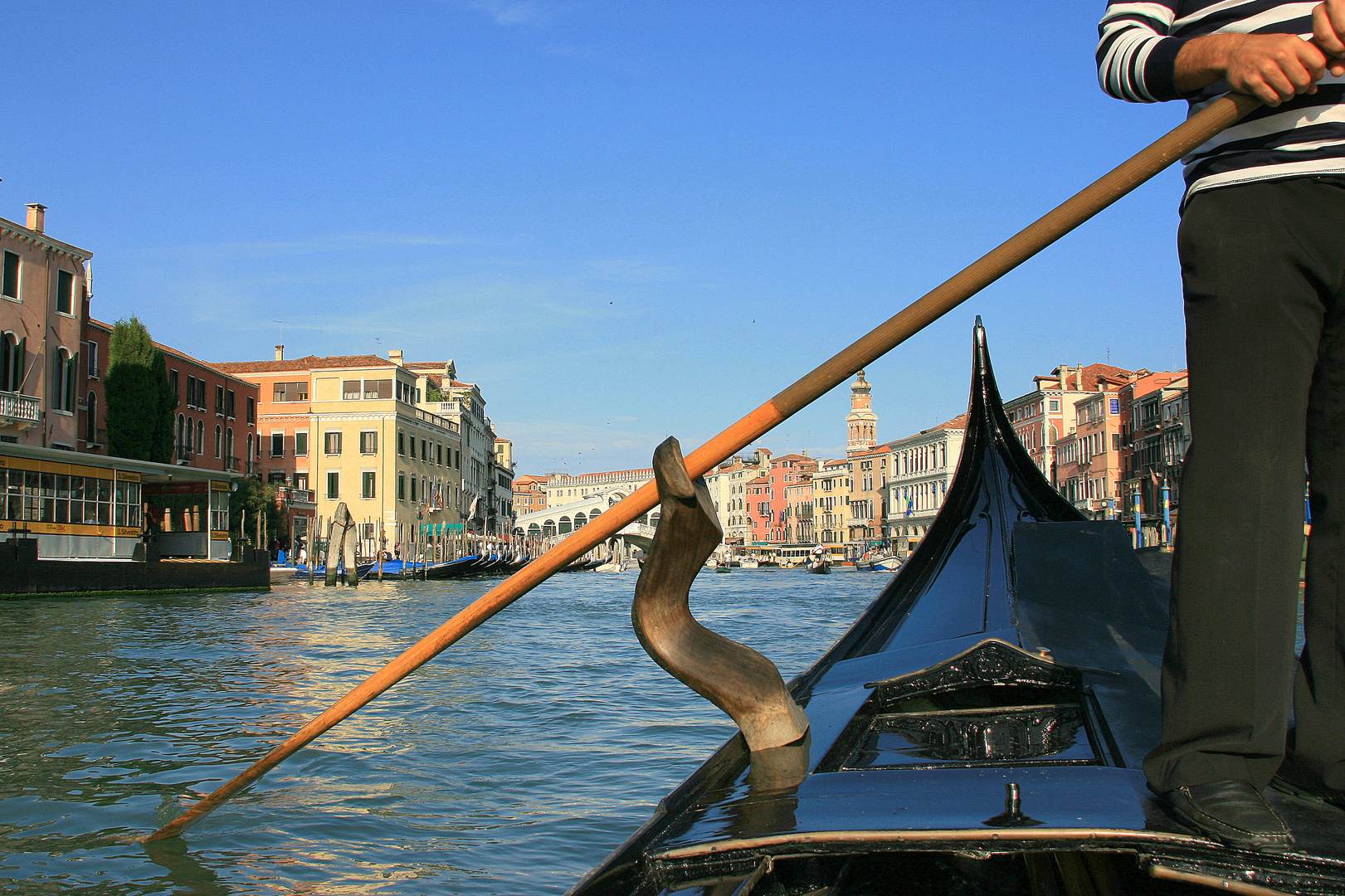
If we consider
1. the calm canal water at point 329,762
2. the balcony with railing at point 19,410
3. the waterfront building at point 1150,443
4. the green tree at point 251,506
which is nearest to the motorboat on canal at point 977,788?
the calm canal water at point 329,762

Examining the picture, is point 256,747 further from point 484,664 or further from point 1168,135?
point 1168,135

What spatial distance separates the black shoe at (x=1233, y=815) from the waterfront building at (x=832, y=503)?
56.4m

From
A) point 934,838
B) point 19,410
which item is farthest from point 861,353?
point 19,410

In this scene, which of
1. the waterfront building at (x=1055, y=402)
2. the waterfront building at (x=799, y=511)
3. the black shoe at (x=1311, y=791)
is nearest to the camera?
the black shoe at (x=1311, y=791)

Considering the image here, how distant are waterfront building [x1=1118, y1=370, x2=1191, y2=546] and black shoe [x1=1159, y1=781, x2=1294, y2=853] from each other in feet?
81.2

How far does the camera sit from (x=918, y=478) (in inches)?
1945

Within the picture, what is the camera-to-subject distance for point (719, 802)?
976 millimetres

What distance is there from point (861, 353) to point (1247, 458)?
0.38m

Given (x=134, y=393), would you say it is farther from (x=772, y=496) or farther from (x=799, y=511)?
(x=772, y=496)

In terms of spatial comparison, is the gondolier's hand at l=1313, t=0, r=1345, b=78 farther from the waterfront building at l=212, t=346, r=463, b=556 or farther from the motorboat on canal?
the waterfront building at l=212, t=346, r=463, b=556

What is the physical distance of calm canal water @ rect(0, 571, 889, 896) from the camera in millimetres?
2102

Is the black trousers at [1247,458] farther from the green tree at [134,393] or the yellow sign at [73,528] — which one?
A: the green tree at [134,393]

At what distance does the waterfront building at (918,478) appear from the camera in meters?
46.5

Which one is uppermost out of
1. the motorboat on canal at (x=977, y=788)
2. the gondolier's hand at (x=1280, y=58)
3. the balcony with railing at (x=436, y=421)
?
the balcony with railing at (x=436, y=421)
